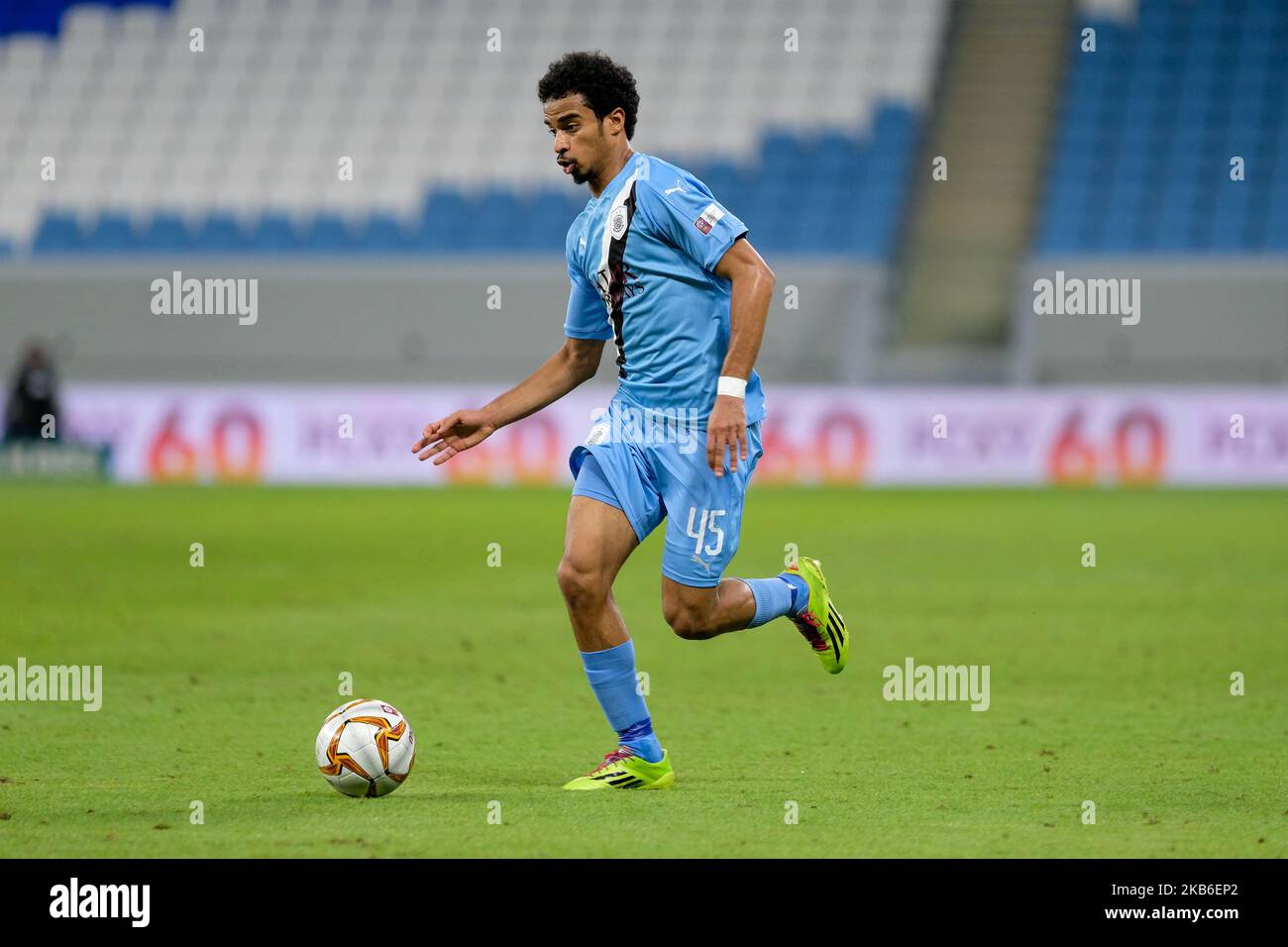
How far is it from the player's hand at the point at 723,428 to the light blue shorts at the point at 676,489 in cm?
20

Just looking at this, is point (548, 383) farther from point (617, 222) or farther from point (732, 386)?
point (732, 386)

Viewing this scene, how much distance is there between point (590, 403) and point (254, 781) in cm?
1707

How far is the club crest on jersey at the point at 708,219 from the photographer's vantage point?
6160mm

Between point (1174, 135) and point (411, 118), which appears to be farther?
point (411, 118)

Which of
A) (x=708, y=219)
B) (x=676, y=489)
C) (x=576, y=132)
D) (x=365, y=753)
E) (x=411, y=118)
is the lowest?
(x=365, y=753)

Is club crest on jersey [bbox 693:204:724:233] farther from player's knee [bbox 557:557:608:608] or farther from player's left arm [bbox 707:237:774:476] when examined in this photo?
player's knee [bbox 557:557:608:608]

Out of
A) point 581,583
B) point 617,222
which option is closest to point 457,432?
point 581,583

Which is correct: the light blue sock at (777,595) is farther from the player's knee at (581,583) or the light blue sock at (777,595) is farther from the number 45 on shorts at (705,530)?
the player's knee at (581,583)

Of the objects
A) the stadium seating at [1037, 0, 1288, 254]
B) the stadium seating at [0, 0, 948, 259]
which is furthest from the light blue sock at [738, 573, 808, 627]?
the stadium seating at [1037, 0, 1288, 254]

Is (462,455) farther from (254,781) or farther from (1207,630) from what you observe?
(254,781)

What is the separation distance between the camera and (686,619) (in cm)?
641

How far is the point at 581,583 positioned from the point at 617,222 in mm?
1254

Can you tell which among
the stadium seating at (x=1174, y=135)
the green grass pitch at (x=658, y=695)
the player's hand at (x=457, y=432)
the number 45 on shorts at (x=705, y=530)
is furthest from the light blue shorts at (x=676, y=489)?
the stadium seating at (x=1174, y=135)

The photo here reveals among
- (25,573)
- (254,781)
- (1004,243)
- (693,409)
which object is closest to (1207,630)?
(693,409)
